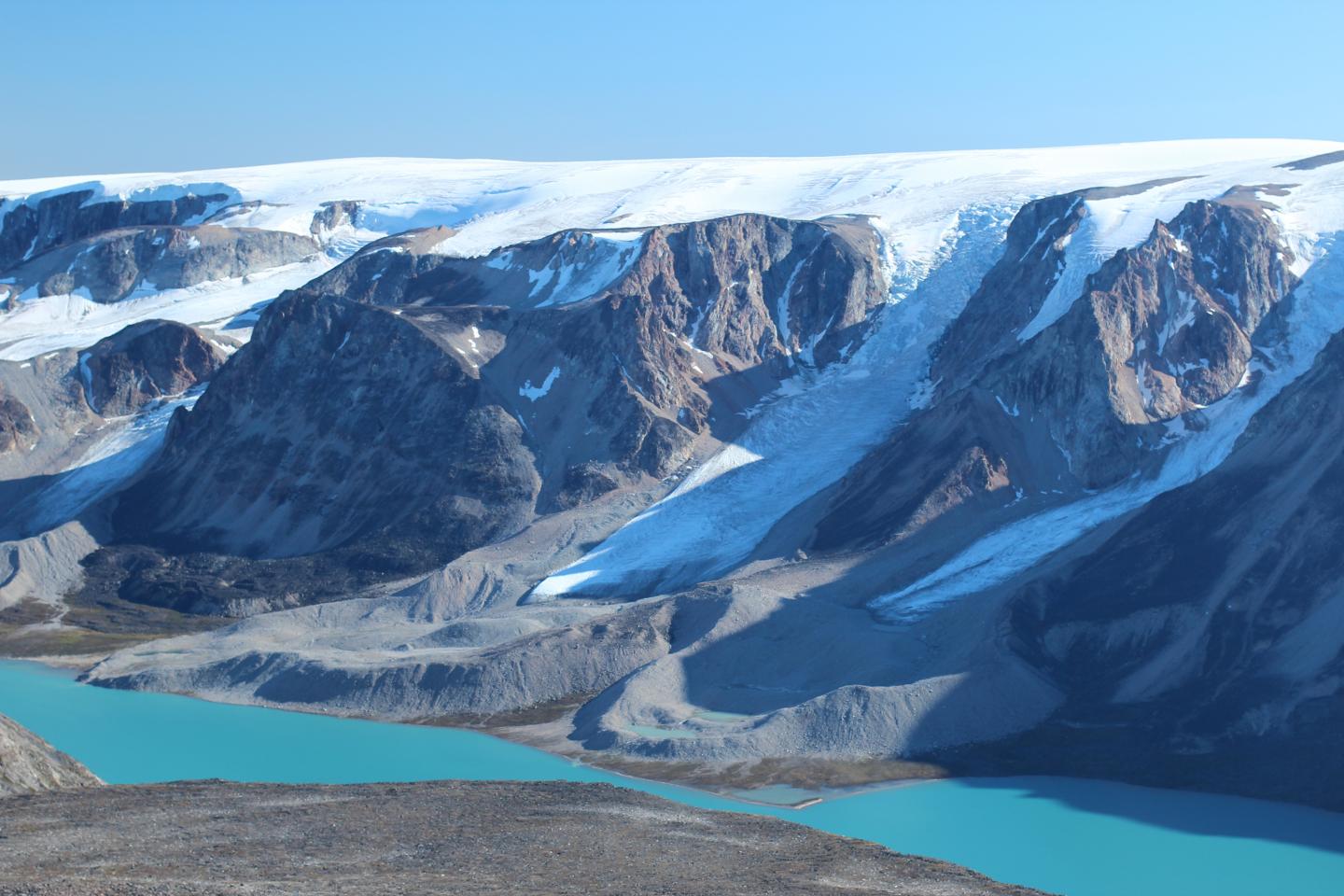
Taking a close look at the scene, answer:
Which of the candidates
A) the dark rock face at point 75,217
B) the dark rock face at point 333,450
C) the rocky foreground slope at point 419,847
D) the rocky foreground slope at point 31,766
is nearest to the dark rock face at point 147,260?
the dark rock face at point 75,217

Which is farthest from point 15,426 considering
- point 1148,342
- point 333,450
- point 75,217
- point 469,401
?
point 1148,342

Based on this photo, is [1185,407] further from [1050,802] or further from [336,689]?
[336,689]

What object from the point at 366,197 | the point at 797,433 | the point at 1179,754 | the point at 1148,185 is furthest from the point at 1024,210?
the point at 366,197

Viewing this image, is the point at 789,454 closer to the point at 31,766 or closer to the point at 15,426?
the point at 15,426

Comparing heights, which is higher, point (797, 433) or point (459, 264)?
point (459, 264)

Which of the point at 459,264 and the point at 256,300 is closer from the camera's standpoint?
the point at 459,264

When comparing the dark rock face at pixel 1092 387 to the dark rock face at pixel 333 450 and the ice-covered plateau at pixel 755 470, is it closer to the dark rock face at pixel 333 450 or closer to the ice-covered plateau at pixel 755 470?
the ice-covered plateau at pixel 755 470

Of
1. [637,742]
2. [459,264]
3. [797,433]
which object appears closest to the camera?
[637,742]
